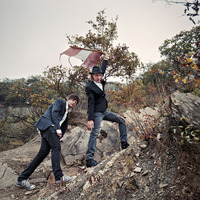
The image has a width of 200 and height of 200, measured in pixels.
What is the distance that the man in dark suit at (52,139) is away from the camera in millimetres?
2881

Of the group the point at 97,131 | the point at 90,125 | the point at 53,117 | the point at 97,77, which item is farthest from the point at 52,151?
the point at 97,77

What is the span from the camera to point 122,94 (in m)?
10.4

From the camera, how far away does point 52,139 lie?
296 centimetres

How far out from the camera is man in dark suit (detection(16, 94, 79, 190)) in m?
2.88

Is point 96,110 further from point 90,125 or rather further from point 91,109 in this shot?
point 90,125

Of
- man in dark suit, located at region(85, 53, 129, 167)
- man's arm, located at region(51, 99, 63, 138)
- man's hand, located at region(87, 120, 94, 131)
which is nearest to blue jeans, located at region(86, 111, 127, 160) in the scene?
man in dark suit, located at region(85, 53, 129, 167)

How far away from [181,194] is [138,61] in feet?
27.2

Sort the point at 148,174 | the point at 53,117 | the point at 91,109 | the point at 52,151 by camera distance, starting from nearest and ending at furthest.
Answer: the point at 148,174 < the point at 52,151 < the point at 53,117 < the point at 91,109

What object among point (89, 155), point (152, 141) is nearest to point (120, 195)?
point (152, 141)

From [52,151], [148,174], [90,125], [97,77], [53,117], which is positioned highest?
[97,77]

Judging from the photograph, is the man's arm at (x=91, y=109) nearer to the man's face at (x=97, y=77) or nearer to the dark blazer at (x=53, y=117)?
the man's face at (x=97, y=77)

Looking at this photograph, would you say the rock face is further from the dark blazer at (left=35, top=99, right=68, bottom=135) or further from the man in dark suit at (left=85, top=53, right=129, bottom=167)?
the dark blazer at (left=35, top=99, right=68, bottom=135)

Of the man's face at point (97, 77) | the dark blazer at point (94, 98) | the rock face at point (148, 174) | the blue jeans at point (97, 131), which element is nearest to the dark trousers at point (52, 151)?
the rock face at point (148, 174)

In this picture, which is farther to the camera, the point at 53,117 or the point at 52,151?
the point at 53,117
